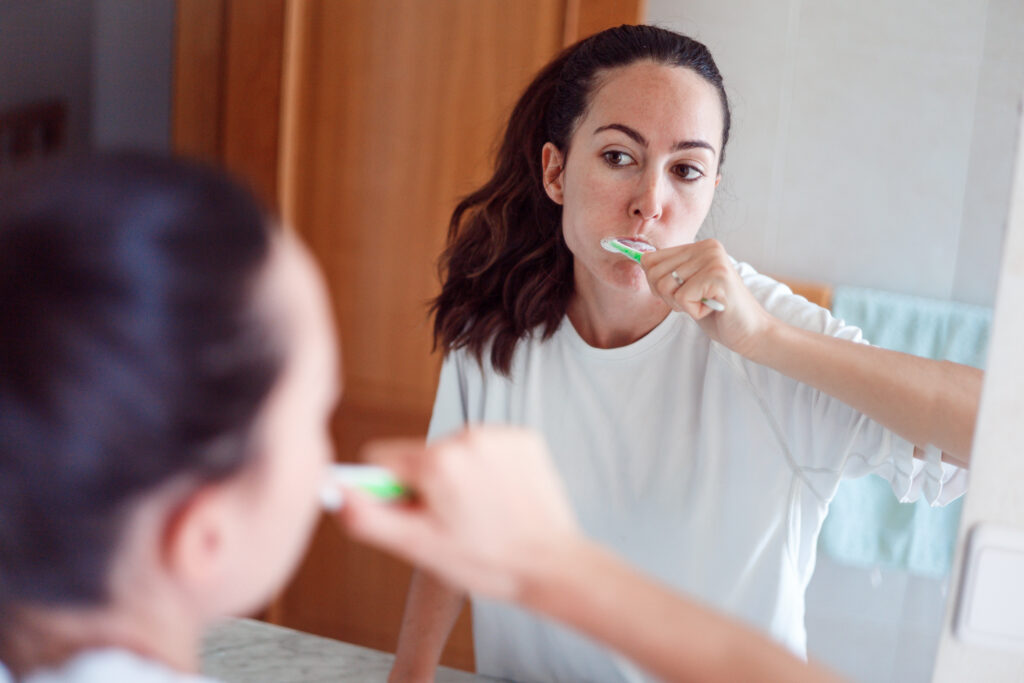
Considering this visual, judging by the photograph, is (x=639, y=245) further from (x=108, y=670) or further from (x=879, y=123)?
(x=108, y=670)

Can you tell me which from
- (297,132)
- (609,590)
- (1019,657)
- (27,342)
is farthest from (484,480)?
(1019,657)

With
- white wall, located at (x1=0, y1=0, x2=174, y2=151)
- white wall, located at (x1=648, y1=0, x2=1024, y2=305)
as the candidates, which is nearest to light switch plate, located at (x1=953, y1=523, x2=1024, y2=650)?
white wall, located at (x1=648, y1=0, x2=1024, y2=305)

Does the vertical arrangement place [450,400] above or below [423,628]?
above

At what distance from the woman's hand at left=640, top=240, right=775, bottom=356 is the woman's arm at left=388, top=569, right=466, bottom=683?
0.81 ft

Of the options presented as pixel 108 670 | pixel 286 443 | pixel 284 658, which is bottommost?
pixel 284 658

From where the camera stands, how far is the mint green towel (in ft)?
1.70

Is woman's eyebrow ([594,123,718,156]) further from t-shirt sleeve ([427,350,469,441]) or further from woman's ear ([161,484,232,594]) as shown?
woman's ear ([161,484,232,594])

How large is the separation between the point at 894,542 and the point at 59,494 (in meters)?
0.48

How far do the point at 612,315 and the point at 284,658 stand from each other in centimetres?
32

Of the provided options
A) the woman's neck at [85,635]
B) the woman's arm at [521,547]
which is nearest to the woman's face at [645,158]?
the woman's arm at [521,547]

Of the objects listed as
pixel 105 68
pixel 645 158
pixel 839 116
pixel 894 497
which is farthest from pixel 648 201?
pixel 105 68

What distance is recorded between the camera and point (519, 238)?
56 cm

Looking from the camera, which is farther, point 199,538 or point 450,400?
point 450,400

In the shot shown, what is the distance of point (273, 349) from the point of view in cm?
31
